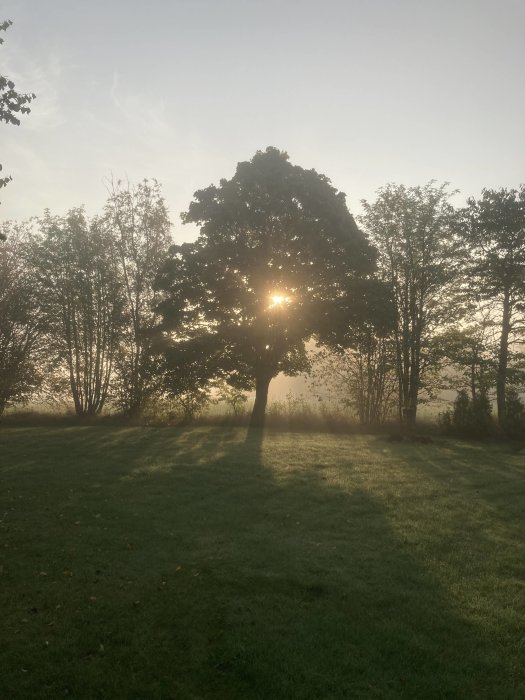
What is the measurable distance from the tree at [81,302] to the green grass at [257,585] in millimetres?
19505

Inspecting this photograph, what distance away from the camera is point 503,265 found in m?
31.2

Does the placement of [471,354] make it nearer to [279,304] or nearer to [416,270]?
[416,270]

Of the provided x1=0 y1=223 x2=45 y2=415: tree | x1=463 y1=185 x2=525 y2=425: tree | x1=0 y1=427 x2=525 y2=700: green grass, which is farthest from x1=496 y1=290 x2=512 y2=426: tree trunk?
x1=0 y1=223 x2=45 y2=415: tree

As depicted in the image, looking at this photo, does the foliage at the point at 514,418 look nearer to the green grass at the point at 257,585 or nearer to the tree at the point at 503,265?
the tree at the point at 503,265

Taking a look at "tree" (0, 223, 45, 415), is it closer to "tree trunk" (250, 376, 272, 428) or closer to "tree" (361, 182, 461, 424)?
"tree trunk" (250, 376, 272, 428)

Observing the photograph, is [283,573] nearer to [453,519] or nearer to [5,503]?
[453,519]

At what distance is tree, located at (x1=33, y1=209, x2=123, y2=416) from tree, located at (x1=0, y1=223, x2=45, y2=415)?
Result: 81 cm

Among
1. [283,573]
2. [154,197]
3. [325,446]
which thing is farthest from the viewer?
[154,197]

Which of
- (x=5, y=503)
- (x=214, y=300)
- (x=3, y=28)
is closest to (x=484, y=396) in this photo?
(x=214, y=300)

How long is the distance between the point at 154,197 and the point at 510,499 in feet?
106

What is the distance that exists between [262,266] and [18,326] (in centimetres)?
1751

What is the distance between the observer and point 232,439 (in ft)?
80.6

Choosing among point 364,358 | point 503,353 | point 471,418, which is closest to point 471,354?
point 503,353

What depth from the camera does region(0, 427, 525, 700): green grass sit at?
5684mm
